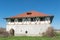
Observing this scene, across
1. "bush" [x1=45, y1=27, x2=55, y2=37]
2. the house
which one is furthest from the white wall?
"bush" [x1=45, y1=27, x2=55, y2=37]

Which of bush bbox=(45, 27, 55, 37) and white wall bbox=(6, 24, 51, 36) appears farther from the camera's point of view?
white wall bbox=(6, 24, 51, 36)

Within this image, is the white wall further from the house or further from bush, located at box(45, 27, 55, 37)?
bush, located at box(45, 27, 55, 37)

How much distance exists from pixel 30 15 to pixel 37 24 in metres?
3.79

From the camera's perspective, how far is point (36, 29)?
51.2 meters

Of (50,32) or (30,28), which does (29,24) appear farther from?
(50,32)

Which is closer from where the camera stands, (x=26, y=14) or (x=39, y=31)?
(x=39, y=31)

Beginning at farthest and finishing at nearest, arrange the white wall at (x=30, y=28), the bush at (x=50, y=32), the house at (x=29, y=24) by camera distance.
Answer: the house at (x=29, y=24) < the white wall at (x=30, y=28) < the bush at (x=50, y=32)

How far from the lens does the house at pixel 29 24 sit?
5100 centimetres

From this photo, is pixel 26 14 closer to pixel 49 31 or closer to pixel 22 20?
pixel 22 20

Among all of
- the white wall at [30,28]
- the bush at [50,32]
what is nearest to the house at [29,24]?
the white wall at [30,28]

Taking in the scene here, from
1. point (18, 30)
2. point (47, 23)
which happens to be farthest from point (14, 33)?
point (47, 23)

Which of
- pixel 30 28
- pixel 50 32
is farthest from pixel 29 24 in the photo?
pixel 50 32

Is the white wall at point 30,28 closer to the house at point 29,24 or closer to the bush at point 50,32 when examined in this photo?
the house at point 29,24

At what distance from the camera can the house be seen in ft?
167
